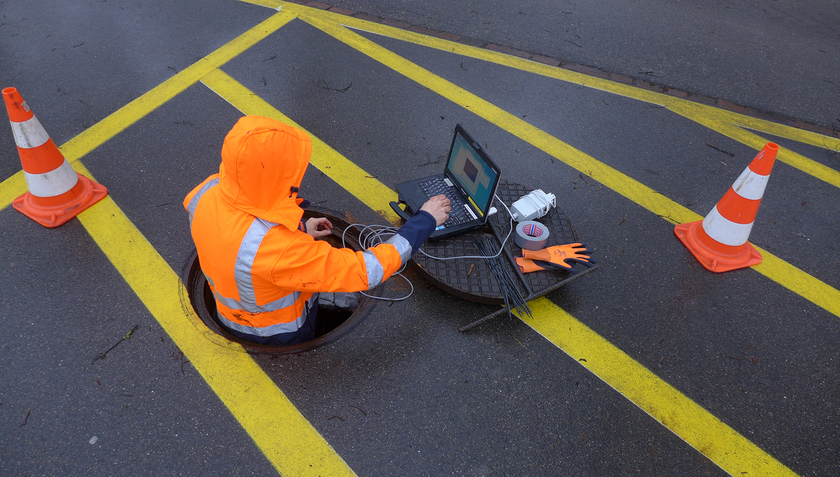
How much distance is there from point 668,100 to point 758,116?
0.92 m

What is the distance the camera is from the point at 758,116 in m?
5.05

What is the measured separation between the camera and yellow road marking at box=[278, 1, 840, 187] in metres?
4.61

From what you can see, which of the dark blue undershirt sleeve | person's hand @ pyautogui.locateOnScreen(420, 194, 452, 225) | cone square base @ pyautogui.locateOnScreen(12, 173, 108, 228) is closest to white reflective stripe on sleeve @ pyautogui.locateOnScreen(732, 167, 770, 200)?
person's hand @ pyautogui.locateOnScreen(420, 194, 452, 225)

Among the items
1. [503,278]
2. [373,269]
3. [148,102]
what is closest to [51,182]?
[148,102]

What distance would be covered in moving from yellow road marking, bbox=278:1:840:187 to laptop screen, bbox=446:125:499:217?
260cm

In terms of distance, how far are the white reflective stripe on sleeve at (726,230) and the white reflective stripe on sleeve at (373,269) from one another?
2624 mm

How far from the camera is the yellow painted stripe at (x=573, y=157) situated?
351 centimetres

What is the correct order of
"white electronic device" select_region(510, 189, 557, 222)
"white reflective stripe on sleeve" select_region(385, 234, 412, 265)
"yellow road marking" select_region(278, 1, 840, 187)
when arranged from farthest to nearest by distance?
"yellow road marking" select_region(278, 1, 840, 187), "white electronic device" select_region(510, 189, 557, 222), "white reflective stripe on sleeve" select_region(385, 234, 412, 265)

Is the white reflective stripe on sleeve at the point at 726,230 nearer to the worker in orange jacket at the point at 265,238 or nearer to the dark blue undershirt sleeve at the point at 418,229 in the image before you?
the dark blue undershirt sleeve at the point at 418,229

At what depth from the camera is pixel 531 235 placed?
3.33 metres

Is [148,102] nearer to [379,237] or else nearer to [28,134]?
[28,134]

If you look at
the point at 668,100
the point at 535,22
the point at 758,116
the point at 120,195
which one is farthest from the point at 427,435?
the point at 535,22

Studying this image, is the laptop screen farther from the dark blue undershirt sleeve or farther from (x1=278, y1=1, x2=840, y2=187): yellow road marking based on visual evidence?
(x1=278, y1=1, x2=840, y2=187): yellow road marking

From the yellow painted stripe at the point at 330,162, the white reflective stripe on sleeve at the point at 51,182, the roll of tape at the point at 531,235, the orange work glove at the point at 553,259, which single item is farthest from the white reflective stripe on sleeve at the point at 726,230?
the white reflective stripe on sleeve at the point at 51,182
